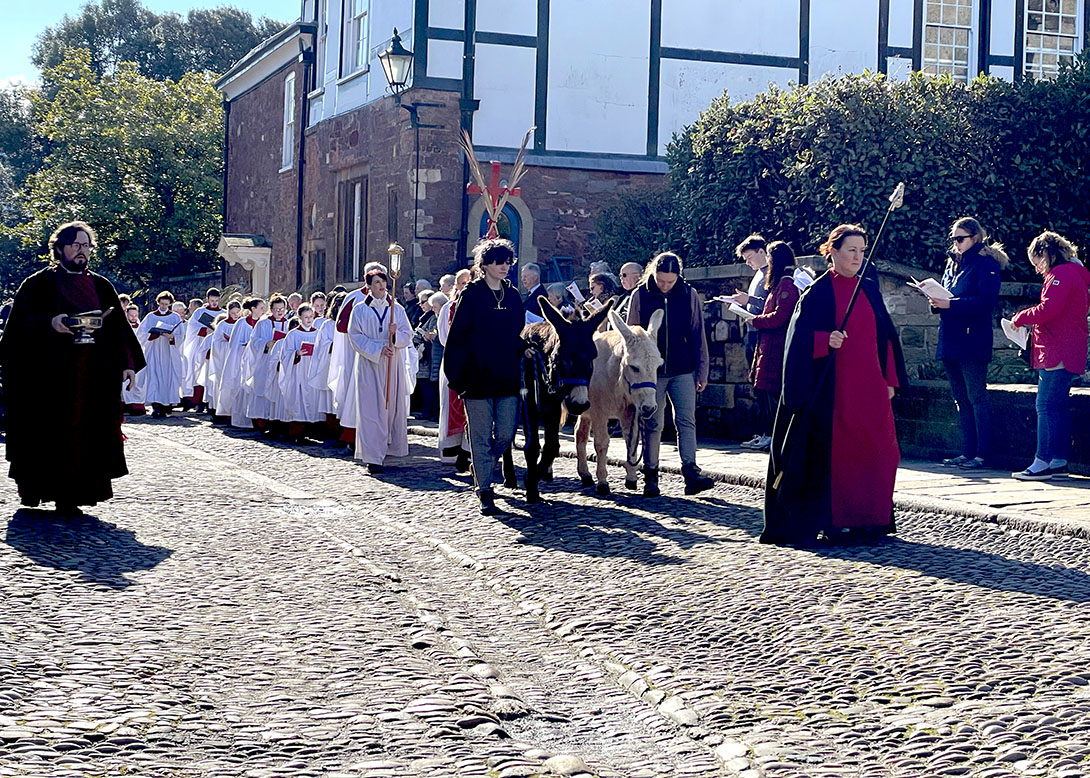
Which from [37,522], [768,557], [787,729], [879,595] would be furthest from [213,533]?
[787,729]

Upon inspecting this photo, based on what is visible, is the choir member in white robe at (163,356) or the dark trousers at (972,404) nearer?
the dark trousers at (972,404)

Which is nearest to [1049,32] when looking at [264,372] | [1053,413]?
[264,372]

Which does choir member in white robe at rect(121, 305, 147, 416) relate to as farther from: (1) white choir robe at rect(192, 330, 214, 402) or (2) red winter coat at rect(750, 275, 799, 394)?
(2) red winter coat at rect(750, 275, 799, 394)

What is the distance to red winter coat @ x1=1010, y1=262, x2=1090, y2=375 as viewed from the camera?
37.0 feet

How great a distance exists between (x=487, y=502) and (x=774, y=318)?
379 centimetres

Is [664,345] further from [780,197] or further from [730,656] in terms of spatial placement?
[780,197]

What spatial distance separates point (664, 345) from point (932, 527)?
9.20ft

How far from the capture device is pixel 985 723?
488 centimetres

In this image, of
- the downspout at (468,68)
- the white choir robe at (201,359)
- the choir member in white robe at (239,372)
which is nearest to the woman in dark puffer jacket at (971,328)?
the choir member in white robe at (239,372)

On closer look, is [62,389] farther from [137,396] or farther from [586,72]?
[586,72]

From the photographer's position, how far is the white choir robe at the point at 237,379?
20.5 m

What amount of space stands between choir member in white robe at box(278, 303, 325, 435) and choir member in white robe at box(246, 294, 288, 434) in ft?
Answer: 1.10

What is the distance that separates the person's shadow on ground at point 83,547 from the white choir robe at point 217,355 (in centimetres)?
1206

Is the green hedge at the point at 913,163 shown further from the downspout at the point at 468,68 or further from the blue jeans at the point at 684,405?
the downspout at the point at 468,68
